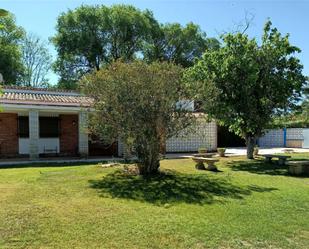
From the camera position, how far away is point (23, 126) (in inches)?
877

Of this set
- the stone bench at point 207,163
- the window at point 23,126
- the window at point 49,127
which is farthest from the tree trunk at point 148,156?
the window at point 23,126

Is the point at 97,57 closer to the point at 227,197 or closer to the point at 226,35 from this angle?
the point at 226,35

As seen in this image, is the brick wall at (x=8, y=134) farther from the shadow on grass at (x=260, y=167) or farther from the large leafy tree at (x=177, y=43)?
the large leafy tree at (x=177, y=43)

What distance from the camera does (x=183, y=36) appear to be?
4966 cm

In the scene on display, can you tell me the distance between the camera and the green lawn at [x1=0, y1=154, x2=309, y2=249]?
6651 mm

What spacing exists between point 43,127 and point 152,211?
15734mm

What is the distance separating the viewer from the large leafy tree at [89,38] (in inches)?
1801

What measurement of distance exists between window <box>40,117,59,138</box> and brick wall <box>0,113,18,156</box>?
57.3 inches

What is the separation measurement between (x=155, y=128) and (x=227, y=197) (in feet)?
11.8

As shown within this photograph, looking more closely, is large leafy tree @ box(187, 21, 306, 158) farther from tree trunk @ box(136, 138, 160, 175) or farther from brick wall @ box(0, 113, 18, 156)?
brick wall @ box(0, 113, 18, 156)

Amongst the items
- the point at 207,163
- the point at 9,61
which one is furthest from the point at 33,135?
the point at 9,61

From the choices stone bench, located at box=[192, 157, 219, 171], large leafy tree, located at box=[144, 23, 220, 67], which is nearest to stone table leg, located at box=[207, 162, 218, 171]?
stone bench, located at box=[192, 157, 219, 171]

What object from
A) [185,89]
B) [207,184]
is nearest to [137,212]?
[207,184]

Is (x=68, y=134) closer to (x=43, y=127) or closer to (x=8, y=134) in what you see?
(x=43, y=127)
